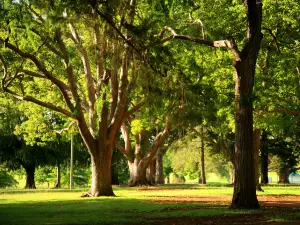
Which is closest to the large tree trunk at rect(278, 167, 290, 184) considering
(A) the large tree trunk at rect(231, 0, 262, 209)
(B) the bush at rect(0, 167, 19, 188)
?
(B) the bush at rect(0, 167, 19, 188)

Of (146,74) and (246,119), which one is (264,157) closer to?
(246,119)

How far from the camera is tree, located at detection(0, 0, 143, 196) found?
617 inches

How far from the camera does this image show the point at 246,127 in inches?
771

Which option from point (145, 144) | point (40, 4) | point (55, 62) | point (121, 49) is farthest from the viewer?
point (145, 144)

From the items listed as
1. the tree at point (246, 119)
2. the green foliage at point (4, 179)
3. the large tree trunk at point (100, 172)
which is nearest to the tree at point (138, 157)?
the large tree trunk at point (100, 172)

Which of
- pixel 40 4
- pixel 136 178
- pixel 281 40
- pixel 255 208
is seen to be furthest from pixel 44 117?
pixel 40 4

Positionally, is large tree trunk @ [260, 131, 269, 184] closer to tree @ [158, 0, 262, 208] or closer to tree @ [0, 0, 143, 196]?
tree @ [0, 0, 143, 196]

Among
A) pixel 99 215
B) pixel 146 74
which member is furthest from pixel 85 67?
pixel 146 74

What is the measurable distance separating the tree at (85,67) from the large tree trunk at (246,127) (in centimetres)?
424

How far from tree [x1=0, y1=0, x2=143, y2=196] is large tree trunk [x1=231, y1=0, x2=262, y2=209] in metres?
4.24

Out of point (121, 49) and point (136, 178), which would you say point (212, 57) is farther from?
point (136, 178)

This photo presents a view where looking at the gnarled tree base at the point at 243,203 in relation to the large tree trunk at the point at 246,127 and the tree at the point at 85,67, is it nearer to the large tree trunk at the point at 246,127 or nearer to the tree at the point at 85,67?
the large tree trunk at the point at 246,127

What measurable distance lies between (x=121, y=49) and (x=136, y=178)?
107 ft

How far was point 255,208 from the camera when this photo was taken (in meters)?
19.5
